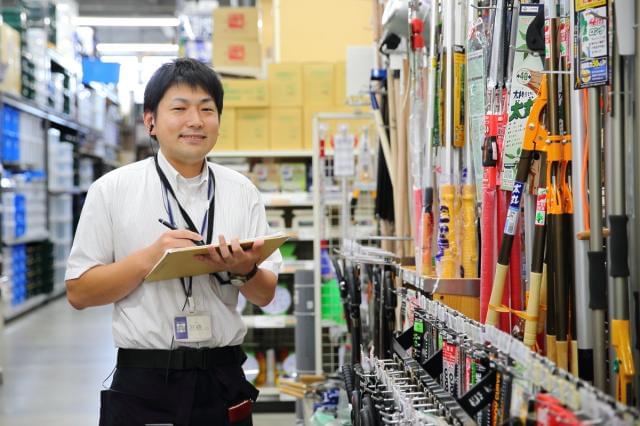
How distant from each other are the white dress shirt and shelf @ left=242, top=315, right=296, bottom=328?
10.7ft

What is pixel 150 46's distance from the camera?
2036cm

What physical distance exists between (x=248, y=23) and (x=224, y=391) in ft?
14.7

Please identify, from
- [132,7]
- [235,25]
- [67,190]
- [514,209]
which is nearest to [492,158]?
[514,209]

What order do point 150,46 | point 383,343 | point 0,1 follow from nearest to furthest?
point 383,343 → point 0,1 → point 150,46

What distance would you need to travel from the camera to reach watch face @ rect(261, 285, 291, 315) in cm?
586

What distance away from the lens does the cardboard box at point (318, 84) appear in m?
5.89

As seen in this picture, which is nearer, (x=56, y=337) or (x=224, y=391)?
(x=224, y=391)

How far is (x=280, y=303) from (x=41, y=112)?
7.03 m

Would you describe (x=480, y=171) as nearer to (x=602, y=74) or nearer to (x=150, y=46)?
(x=602, y=74)

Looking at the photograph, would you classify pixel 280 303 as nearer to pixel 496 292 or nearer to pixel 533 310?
pixel 496 292

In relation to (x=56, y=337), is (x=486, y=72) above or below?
above

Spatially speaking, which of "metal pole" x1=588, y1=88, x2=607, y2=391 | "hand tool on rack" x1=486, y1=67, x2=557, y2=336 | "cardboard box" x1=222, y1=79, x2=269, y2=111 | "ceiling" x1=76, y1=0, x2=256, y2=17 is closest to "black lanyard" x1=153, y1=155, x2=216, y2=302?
"hand tool on rack" x1=486, y1=67, x2=557, y2=336

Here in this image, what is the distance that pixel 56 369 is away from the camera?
7145 millimetres

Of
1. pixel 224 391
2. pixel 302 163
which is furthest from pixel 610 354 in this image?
pixel 302 163
